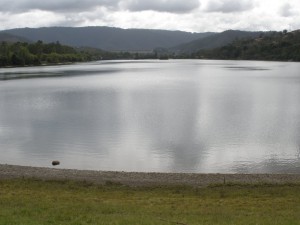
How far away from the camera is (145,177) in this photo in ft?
79.5

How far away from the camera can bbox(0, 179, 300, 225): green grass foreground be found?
483 inches

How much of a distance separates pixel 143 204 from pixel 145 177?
7.99 m

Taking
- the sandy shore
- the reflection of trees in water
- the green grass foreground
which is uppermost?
the green grass foreground

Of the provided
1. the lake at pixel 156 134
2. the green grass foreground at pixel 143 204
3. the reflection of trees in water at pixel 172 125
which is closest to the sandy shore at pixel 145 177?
the green grass foreground at pixel 143 204

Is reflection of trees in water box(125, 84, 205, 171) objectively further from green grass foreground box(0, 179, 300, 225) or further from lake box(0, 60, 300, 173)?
green grass foreground box(0, 179, 300, 225)

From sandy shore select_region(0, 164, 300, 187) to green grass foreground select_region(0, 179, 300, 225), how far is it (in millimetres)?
1097

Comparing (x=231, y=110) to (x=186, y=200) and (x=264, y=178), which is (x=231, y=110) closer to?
(x=264, y=178)

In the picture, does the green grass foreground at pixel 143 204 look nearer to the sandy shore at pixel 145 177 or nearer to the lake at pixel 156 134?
the sandy shore at pixel 145 177

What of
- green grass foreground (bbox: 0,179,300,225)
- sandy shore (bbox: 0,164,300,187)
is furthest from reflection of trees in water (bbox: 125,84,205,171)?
green grass foreground (bbox: 0,179,300,225)

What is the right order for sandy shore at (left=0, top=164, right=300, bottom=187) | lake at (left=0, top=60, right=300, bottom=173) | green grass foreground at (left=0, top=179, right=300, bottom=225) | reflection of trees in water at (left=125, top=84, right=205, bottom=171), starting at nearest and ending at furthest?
1. green grass foreground at (left=0, top=179, right=300, bottom=225)
2. sandy shore at (left=0, top=164, right=300, bottom=187)
3. lake at (left=0, top=60, right=300, bottom=173)
4. reflection of trees in water at (left=125, top=84, right=205, bottom=171)

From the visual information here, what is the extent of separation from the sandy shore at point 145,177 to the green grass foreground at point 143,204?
1.10 meters

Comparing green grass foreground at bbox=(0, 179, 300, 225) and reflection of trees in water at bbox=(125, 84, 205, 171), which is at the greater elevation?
green grass foreground at bbox=(0, 179, 300, 225)

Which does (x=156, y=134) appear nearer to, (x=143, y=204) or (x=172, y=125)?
(x=172, y=125)

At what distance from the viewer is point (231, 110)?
57.8m
